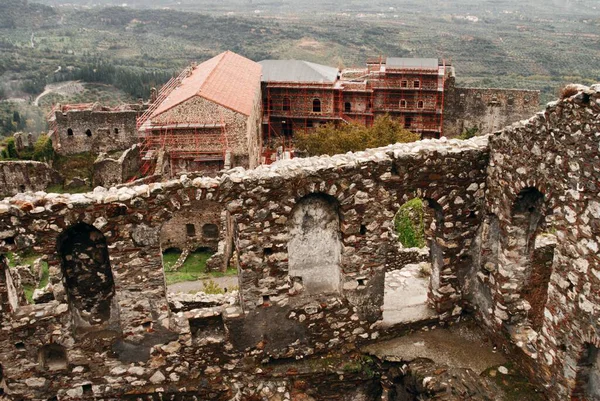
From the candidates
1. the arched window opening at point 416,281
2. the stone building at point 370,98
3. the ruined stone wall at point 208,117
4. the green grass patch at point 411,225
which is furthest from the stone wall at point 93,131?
the arched window opening at point 416,281

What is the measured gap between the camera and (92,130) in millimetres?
46250

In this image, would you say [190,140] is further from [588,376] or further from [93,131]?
[588,376]

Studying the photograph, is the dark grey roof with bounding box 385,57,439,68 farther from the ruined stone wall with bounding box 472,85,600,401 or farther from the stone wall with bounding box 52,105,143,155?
the ruined stone wall with bounding box 472,85,600,401

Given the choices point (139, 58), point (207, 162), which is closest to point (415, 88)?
point (207, 162)

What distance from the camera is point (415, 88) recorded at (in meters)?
46.2

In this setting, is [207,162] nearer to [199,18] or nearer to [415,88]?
[415,88]

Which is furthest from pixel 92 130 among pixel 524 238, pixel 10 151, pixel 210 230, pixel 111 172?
pixel 524 238

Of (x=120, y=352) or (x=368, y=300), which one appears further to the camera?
(x=368, y=300)

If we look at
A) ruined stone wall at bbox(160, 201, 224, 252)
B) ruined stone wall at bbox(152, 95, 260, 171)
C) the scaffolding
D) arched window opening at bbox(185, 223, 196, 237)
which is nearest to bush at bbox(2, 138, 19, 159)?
the scaffolding

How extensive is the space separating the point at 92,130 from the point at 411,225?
1303 inches

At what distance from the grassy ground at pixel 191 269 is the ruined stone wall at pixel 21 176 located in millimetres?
13602

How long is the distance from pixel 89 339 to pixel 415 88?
40736mm

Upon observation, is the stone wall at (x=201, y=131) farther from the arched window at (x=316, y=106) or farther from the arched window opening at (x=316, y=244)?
the arched window opening at (x=316, y=244)

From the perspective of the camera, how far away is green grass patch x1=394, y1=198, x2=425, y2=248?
2091 cm
